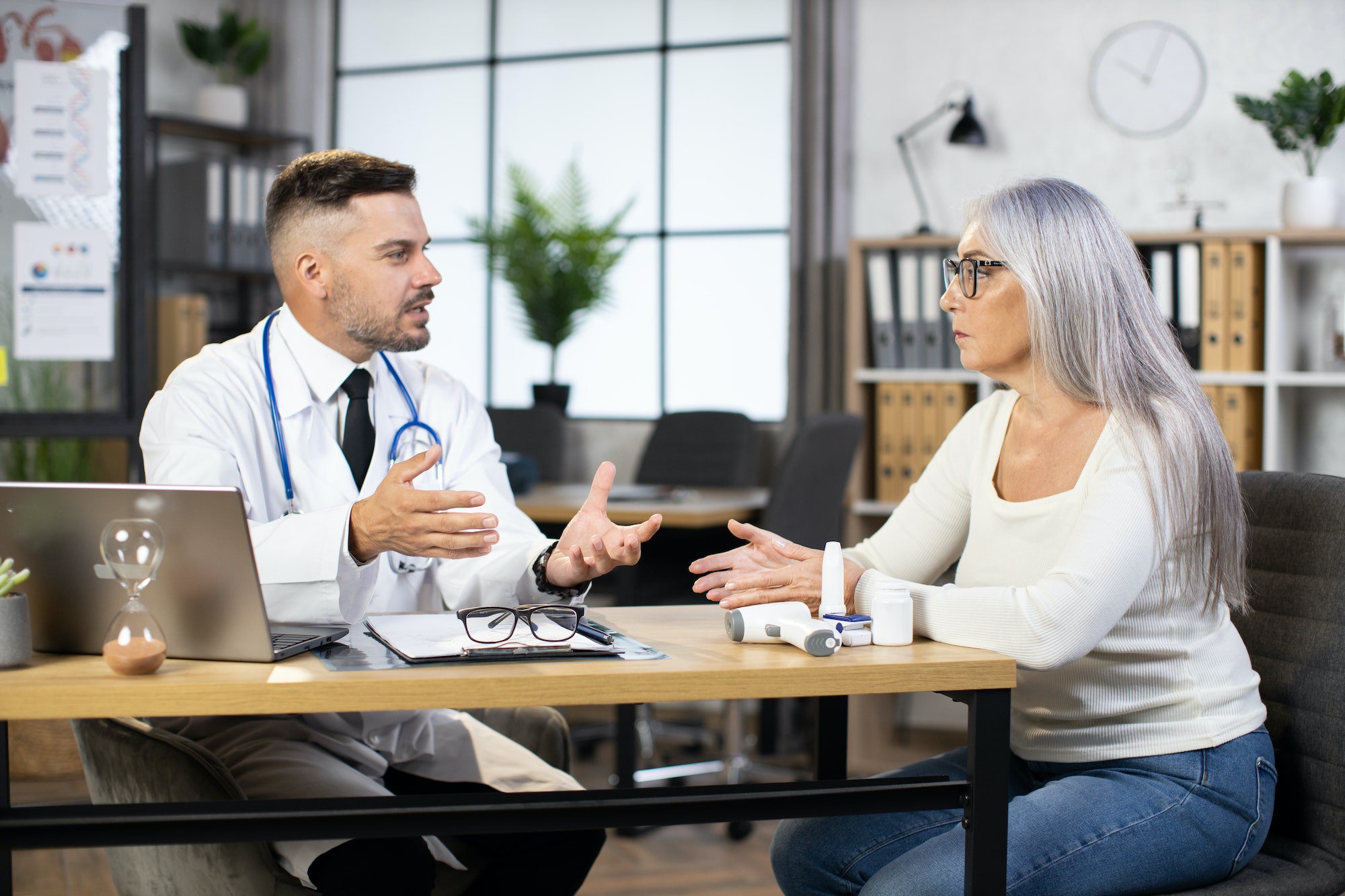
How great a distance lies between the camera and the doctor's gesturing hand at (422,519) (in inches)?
49.1

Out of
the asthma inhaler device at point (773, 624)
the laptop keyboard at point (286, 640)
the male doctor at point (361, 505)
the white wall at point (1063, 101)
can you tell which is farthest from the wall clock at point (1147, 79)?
the laptop keyboard at point (286, 640)

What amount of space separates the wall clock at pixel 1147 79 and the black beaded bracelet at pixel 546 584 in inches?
123

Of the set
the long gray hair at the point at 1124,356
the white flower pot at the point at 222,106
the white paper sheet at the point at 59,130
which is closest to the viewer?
the long gray hair at the point at 1124,356

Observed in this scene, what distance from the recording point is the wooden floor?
2.67 metres

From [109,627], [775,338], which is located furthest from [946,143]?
[109,627]

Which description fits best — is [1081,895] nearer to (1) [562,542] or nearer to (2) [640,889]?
(1) [562,542]

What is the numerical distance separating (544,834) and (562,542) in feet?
1.28

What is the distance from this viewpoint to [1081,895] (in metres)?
1.31

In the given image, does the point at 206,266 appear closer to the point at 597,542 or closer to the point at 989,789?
the point at 597,542

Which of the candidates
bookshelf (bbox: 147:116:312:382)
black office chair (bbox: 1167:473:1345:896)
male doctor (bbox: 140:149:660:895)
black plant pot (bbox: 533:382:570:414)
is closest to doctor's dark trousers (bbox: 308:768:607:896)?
male doctor (bbox: 140:149:660:895)

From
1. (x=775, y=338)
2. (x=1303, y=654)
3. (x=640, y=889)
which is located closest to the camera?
(x=1303, y=654)

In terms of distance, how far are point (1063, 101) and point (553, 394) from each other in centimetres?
211

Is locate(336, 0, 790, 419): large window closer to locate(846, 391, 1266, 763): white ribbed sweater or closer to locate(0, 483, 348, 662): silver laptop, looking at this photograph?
locate(846, 391, 1266, 763): white ribbed sweater

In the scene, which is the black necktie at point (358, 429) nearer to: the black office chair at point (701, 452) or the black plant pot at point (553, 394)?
the black office chair at point (701, 452)
